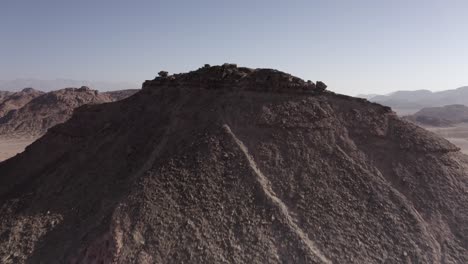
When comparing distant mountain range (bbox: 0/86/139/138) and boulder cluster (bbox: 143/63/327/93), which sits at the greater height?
boulder cluster (bbox: 143/63/327/93)

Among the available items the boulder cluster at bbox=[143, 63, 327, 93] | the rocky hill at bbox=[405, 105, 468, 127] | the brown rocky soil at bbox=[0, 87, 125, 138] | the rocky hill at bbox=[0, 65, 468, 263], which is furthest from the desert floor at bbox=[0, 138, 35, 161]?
the rocky hill at bbox=[405, 105, 468, 127]

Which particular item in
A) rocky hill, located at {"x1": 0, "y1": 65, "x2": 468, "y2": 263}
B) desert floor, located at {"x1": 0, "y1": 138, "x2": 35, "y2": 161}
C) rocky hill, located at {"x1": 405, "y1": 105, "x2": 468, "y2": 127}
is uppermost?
rocky hill, located at {"x1": 0, "y1": 65, "x2": 468, "y2": 263}

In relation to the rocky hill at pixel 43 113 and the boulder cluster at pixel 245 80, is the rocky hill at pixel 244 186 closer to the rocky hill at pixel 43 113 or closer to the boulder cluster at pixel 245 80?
the boulder cluster at pixel 245 80

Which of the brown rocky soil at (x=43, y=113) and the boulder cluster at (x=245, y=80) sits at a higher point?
the boulder cluster at (x=245, y=80)

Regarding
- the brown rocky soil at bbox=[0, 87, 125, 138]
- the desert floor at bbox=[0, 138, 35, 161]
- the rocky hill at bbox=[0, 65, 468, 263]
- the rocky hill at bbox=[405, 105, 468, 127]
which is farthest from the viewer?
the rocky hill at bbox=[405, 105, 468, 127]

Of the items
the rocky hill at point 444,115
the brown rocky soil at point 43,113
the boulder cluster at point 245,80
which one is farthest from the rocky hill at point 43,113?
the rocky hill at point 444,115

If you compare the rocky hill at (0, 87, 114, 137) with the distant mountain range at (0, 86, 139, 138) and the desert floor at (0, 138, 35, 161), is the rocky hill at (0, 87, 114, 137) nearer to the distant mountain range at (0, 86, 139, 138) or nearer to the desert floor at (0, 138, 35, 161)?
the distant mountain range at (0, 86, 139, 138)

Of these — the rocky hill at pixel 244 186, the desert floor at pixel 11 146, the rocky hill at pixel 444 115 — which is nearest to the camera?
the rocky hill at pixel 244 186
